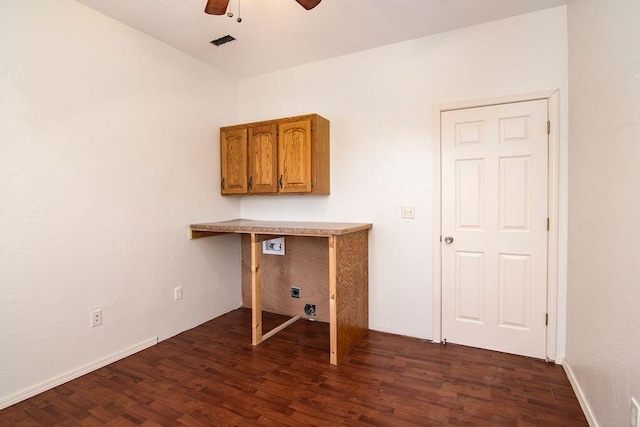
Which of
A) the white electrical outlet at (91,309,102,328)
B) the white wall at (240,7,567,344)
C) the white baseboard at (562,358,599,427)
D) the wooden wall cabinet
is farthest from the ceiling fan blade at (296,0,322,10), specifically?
the white baseboard at (562,358,599,427)

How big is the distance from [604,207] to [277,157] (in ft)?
7.87

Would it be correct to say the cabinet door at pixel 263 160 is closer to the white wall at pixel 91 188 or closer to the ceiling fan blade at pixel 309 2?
the white wall at pixel 91 188

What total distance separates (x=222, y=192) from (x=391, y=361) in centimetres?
232

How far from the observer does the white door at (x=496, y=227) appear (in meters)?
2.35

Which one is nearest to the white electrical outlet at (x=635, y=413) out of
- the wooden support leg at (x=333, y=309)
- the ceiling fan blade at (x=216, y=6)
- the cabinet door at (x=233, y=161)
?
the wooden support leg at (x=333, y=309)

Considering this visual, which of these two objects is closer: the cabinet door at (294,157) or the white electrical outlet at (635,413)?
the white electrical outlet at (635,413)

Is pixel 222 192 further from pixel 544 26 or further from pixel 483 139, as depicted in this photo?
pixel 544 26

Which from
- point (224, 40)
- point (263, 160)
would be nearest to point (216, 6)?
point (224, 40)

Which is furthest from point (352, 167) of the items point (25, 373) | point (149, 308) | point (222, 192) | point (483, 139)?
point (25, 373)

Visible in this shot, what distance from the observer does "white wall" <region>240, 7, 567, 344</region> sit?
2.35 metres

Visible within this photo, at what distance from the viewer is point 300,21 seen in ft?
7.98

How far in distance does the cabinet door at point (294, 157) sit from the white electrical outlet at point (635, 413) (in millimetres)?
2318

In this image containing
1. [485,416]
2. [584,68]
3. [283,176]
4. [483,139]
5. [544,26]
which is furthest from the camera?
[283,176]

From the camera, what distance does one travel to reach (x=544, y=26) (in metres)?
2.28
